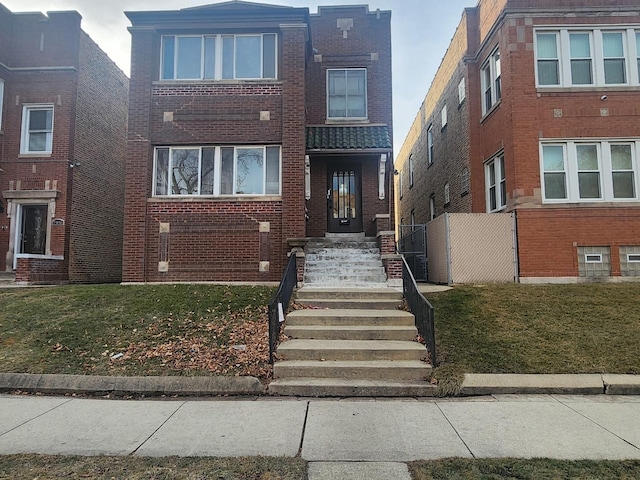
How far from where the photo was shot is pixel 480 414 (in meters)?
4.87

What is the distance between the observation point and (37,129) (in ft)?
48.9

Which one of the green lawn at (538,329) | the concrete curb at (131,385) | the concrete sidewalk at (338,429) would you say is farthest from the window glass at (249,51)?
the concrete sidewalk at (338,429)

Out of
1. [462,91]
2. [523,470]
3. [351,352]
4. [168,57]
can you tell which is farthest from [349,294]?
[462,91]

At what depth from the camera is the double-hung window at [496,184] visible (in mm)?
12555

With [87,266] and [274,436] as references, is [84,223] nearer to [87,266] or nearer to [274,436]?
[87,266]

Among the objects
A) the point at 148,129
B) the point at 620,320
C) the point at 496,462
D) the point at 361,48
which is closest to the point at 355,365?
the point at 496,462

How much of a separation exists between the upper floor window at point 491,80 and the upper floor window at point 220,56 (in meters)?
6.67

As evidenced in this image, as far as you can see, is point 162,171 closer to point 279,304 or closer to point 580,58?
point 279,304

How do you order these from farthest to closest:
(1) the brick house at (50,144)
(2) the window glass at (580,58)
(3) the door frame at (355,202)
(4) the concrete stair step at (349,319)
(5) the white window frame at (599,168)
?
1. (1) the brick house at (50,144)
2. (3) the door frame at (355,202)
3. (2) the window glass at (580,58)
4. (5) the white window frame at (599,168)
5. (4) the concrete stair step at (349,319)

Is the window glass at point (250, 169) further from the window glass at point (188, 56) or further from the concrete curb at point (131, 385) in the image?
the concrete curb at point (131, 385)

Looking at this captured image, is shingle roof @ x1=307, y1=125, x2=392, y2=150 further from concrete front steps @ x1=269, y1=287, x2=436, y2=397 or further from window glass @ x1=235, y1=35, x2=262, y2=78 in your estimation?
concrete front steps @ x1=269, y1=287, x2=436, y2=397

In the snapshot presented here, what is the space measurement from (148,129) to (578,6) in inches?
482

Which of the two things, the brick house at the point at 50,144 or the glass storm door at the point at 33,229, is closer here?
the brick house at the point at 50,144

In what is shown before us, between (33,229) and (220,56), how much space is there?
353 inches
